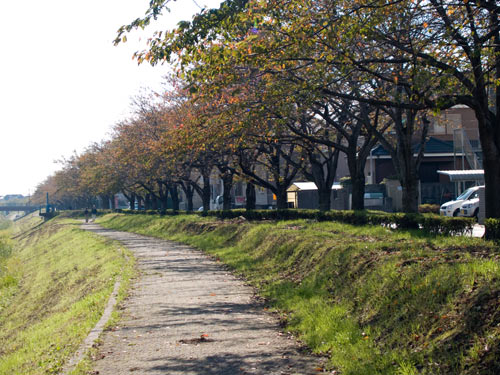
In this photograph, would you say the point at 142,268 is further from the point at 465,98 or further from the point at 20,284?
the point at 20,284

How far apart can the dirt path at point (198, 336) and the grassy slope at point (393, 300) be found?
47cm

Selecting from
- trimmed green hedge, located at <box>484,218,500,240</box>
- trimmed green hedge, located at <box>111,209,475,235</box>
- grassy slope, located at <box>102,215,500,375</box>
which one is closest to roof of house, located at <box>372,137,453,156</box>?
trimmed green hedge, located at <box>111,209,475,235</box>

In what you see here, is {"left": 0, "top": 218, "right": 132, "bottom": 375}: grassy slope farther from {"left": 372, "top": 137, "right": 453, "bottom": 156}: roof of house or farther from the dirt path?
{"left": 372, "top": 137, "right": 453, "bottom": 156}: roof of house

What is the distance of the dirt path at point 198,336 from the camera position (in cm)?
734

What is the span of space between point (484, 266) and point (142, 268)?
A: 12.6 meters

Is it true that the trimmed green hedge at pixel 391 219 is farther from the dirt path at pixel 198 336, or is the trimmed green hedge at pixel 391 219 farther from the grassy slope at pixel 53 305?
the grassy slope at pixel 53 305

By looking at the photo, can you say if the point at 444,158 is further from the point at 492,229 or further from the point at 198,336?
the point at 198,336

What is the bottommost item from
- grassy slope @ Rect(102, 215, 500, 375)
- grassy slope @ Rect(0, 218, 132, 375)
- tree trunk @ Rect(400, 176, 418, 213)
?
grassy slope @ Rect(0, 218, 132, 375)

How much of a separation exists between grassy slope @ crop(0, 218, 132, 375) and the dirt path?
71 centimetres

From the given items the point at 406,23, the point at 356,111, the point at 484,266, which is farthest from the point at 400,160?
the point at 484,266

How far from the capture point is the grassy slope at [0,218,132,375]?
9.62m

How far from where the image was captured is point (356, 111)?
2150 centimetres

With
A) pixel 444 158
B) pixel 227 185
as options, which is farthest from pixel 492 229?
pixel 444 158

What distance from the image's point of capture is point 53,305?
18.9m
